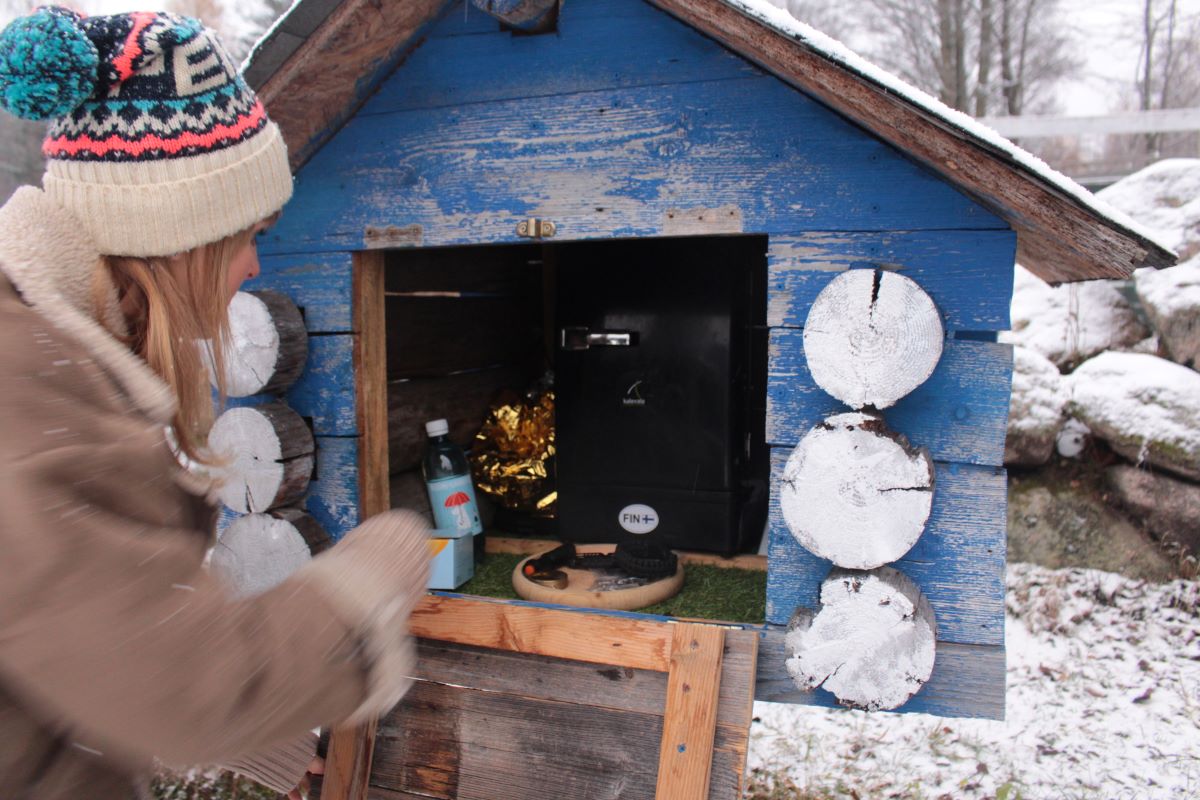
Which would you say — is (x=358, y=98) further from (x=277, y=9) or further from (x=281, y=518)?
(x=277, y=9)

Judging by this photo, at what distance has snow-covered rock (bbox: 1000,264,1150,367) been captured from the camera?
209 inches

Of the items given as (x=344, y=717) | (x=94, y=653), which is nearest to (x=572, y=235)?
(x=344, y=717)

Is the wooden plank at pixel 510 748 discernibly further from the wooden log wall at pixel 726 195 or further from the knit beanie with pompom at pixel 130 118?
the knit beanie with pompom at pixel 130 118

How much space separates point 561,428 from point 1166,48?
14136mm

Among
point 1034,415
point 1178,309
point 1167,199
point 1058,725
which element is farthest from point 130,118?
point 1167,199

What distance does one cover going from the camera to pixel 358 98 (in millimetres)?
2154

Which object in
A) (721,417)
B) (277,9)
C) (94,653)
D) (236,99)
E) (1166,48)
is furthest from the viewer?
(1166,48)

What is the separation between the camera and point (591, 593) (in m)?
2.21

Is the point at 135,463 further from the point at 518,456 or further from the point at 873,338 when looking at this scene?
the point at 518,456

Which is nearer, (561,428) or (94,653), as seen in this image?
(94,653)

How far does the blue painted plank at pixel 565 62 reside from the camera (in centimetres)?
190

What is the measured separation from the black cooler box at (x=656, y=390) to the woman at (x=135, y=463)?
132 centimetres

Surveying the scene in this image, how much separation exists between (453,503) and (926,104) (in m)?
1.63

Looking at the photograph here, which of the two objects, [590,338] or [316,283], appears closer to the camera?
[316,283]
